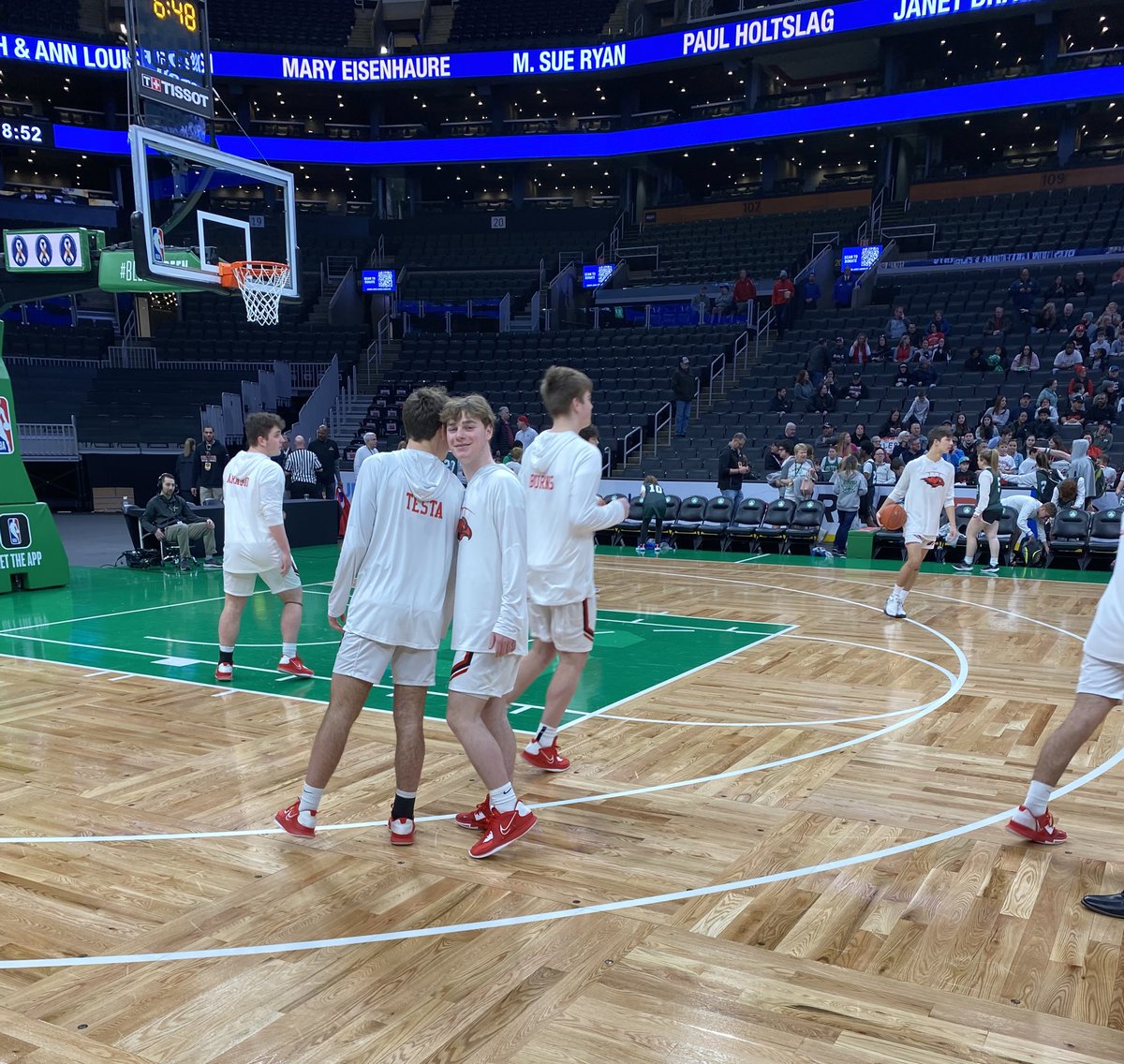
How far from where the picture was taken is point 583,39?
29.6m

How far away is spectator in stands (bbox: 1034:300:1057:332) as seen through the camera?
18.7 meters

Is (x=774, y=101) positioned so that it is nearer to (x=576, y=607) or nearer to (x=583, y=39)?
(x=583, y=39)

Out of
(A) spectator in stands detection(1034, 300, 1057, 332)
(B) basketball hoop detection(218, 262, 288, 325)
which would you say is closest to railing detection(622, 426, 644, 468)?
(B) basketball hoop detection(218, 262, 288, 325)

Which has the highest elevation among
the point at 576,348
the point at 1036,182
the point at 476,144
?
the point at 476,144

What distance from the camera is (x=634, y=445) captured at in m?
19.7

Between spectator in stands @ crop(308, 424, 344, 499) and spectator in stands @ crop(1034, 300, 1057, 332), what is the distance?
44.8 feet

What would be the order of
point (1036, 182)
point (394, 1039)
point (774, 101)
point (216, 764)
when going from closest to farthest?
point (394, 1039) < point (216, 764) < point (1036, 182) < point (774, 101)

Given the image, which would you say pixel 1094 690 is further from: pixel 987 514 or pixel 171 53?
pixel 171 53

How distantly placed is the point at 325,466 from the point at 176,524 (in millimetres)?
4610

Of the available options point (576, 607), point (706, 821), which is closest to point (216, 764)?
point (576, 607)

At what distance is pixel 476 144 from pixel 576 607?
28581 millimetres

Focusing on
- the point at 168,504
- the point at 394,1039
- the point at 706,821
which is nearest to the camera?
the point at 394,1039

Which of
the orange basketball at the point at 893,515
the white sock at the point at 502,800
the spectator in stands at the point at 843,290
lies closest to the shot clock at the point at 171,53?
the orange basketball at the point at 893,515

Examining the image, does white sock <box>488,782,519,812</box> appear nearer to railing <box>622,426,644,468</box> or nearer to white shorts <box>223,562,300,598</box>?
white shorts <box>223,562,300,598</box>
